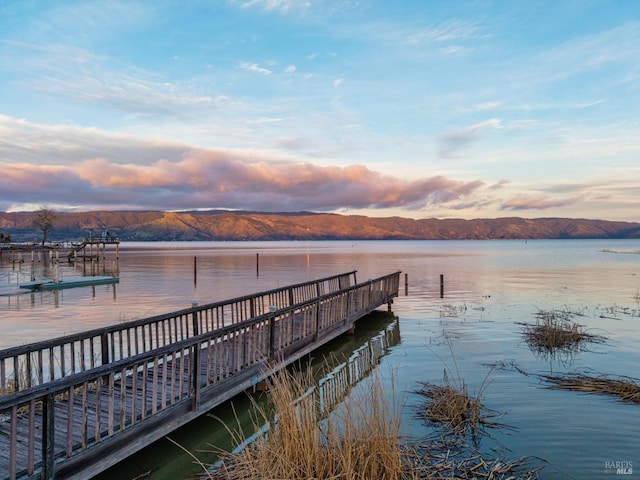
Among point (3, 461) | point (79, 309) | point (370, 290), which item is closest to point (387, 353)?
point (370, 290)

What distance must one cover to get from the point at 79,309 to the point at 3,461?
20.6 m

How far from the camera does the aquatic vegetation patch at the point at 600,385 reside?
1010 centimetres

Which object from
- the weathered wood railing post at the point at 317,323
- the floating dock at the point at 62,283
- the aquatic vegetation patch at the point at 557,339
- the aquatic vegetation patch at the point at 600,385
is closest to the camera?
the aquatic vegetation patch at the point at 600,385

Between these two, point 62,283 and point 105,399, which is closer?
point 105,399

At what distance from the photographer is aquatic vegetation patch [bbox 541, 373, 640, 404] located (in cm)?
1010

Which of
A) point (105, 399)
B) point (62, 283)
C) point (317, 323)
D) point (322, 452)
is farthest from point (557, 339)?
point (62, 283)

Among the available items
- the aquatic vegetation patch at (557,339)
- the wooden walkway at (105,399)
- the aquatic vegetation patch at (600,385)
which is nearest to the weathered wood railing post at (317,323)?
the wooden walkway at (105,399)

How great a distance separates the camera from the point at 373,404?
575 cm

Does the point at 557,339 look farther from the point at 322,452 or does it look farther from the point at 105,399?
the point at 105,399

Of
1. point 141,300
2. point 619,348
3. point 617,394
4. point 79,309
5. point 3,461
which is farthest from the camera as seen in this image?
point 141,300

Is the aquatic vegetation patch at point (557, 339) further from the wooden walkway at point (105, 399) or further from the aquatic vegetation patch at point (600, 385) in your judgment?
the wooden walkway at point (105, 399)

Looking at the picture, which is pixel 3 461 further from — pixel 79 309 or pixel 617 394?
pixel 79 309

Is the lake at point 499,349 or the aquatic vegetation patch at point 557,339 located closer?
the lake at point 499,349

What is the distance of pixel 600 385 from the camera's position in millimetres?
10711
